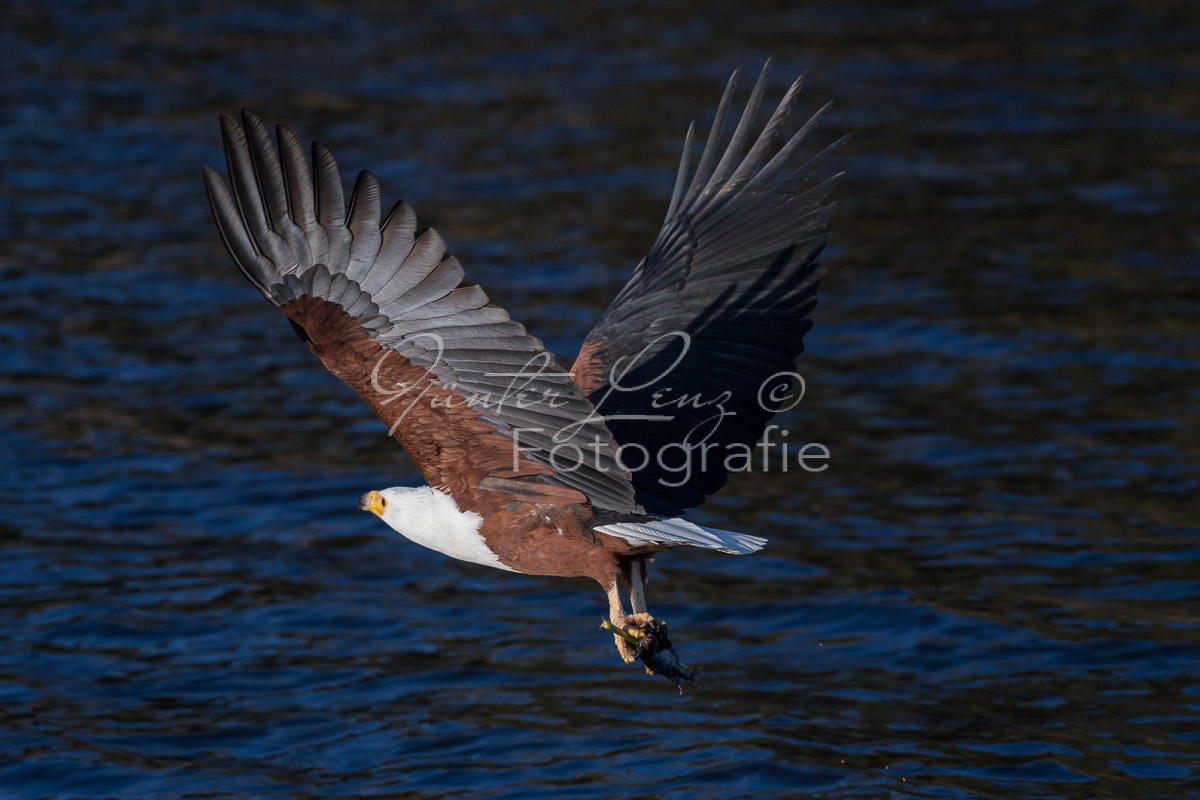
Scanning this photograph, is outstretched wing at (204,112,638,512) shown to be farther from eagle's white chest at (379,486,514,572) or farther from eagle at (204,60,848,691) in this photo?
eagle's white chest at (379,486,514,572)

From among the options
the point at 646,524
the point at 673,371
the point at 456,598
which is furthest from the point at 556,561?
the point at 456,598

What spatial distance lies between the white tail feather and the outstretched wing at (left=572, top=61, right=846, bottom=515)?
46 cm

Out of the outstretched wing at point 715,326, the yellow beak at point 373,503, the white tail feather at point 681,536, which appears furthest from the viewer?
the outstretched wing at point 715,326

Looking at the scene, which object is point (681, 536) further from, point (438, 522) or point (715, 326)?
point (715, 326)

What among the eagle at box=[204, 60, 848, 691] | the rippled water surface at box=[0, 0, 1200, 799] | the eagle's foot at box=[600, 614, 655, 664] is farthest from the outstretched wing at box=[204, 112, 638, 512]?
the rippled water surface at box=[0, 0, 1200, 799]

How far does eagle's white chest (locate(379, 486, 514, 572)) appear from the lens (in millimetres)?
4551

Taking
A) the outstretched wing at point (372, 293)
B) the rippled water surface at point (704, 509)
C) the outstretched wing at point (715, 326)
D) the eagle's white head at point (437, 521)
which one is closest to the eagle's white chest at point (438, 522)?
the eagle's white head at point (437, 521)

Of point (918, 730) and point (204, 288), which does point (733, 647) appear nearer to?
point (918, 730)

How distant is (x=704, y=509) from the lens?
7402 millimetres

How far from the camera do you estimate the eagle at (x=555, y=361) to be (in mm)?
4051

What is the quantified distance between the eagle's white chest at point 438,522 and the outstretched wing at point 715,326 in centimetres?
59

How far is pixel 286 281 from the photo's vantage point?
13.3ft

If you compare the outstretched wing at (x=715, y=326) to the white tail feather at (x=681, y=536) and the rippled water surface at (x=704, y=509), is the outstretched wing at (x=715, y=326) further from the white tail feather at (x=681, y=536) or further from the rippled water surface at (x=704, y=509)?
the rippled water surface at (x=704, y=509)

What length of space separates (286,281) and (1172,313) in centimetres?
599
